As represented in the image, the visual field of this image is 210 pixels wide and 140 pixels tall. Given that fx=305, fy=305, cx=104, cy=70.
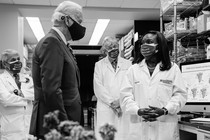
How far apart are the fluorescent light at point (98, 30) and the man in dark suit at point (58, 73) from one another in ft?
15.7

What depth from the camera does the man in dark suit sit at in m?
1.61

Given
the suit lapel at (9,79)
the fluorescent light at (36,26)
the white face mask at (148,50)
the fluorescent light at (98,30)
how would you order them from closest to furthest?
1. the white face mask at (148,50)
2. the suit lapel at (9,79)
3. the fluorescent light at (36,26)
4. the fluorescent light at (98,30)

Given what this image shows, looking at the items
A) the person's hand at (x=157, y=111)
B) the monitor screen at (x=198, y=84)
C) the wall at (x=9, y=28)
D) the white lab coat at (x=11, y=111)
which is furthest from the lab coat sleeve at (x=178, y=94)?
the wall at (x=9, y=28)

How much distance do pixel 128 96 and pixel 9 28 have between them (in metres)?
3.69

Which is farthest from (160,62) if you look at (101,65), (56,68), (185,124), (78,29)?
(101,65)

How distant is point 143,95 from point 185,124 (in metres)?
0.34

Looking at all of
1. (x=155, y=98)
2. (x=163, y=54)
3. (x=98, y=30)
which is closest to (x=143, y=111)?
(x=155, y=98)

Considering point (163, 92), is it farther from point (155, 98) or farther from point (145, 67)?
point (145, 67)

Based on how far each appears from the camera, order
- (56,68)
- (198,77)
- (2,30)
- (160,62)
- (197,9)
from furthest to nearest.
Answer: (2,30) < (197,9) < (198,77) < (160,62) < (56,68)

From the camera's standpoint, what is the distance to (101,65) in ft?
11.3

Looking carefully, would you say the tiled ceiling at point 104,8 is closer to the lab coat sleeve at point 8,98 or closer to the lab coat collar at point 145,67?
the lab coat sleeve at point 8,98

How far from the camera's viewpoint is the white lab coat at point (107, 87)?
3.24 m

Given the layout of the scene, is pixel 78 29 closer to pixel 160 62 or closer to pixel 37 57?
pixel 37 57

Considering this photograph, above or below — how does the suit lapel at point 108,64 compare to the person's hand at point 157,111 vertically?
above
